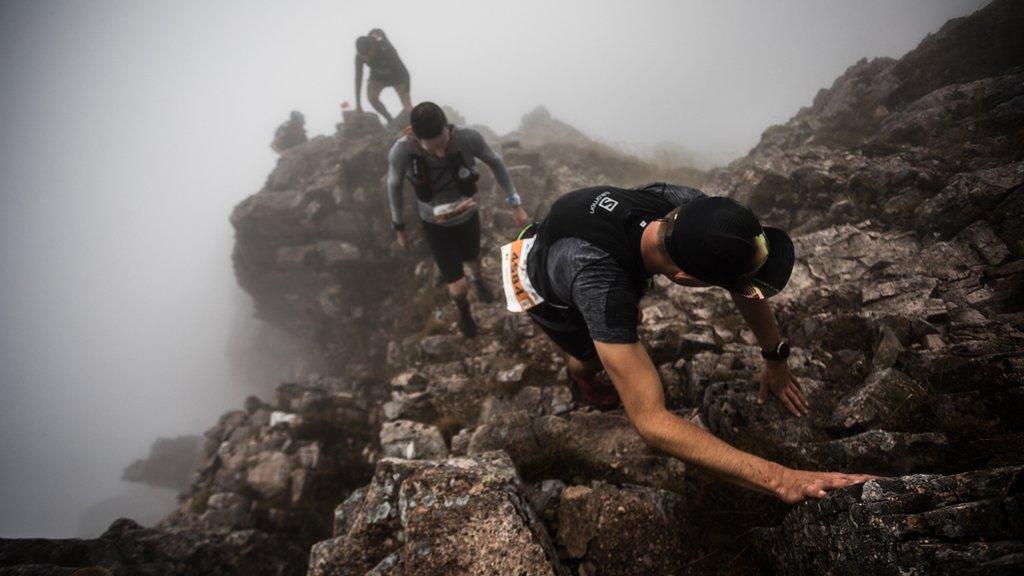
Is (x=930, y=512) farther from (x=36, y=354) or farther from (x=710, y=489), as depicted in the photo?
(x=36, y=354)

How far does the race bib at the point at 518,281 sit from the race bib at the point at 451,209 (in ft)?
8.56

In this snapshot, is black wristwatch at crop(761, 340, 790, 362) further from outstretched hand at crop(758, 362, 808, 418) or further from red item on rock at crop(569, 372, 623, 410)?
red item on rock at crop(569, 372, 623, 410)

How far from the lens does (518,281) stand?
404cm

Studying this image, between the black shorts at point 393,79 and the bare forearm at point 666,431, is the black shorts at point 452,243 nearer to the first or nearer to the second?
the bare forearm at point 666,431

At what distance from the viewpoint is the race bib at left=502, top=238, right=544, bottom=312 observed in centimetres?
396

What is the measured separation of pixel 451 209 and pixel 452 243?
0.76 meters

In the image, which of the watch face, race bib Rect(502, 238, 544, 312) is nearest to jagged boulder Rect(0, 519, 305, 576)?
race bib Rect(502, 238, 544, 312)

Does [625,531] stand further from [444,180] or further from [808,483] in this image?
[444,180]

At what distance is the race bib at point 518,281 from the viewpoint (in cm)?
396

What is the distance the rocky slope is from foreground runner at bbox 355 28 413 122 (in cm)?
600

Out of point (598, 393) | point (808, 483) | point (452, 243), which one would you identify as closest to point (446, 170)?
point (452, 243)

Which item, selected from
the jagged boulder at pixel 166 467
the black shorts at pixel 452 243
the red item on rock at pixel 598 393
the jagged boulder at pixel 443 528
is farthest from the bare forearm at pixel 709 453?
the jagged boulder at pixel 166 467

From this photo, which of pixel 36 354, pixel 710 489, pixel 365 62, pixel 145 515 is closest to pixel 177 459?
pixel 145 515

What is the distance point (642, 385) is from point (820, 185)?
24.9 ft
